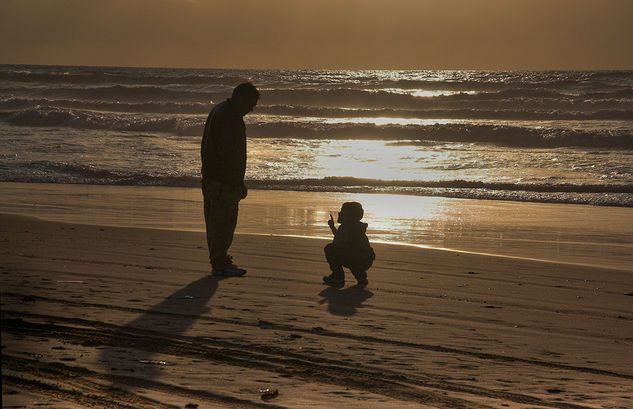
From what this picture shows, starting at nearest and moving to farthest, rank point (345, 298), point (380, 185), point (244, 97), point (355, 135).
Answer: point (345, 298), point (244, 97), point (380, 185), point (355, 135)

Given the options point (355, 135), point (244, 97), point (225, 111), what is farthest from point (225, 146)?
point (355, 135)

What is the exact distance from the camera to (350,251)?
7031 millimetres

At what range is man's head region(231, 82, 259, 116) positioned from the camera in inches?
281

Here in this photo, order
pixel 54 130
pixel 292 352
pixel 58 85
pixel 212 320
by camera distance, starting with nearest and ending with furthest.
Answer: pixel 292 352, pixel 212 320, pixel 54 130, pixel 58 85

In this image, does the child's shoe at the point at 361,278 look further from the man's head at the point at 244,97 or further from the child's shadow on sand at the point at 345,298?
the man's head at the point at 244,97

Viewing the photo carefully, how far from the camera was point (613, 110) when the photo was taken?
39.8 metres

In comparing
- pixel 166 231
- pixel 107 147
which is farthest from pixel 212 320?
pixel 107 147

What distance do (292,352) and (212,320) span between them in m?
0.92

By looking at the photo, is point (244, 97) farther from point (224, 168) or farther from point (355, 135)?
point (355, 135)

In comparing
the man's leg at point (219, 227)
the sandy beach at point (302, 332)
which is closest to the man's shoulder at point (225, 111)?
the man's leg at point (219, 227)

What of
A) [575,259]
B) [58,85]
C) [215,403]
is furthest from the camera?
[58,85]

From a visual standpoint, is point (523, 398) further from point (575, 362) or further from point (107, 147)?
point (107, 147)

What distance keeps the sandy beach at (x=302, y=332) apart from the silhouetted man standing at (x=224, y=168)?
0.94ft

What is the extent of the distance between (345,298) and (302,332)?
1.30 metres
